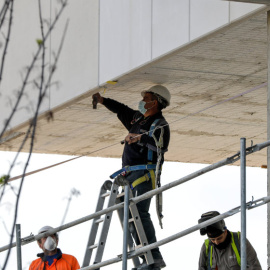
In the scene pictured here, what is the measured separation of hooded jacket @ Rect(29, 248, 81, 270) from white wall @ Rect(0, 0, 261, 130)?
7.06ft

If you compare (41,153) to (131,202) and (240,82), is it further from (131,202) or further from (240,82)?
(131,202)

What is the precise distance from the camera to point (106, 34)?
10.6 metres

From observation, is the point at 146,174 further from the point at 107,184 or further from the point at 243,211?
the point at 243,211

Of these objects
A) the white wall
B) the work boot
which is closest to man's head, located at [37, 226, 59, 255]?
the work boot

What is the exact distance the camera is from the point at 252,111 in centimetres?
1248

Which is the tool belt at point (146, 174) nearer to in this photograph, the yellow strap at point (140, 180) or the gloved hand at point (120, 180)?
the yellow strap at point (140, 180)

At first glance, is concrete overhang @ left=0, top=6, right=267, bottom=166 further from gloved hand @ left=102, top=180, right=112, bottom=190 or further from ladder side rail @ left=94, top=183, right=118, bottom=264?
gloved hand @ left=102, top=180, right=112, bottom=190

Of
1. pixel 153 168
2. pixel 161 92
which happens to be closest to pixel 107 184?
pixel 153 168

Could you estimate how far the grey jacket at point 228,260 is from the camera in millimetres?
8352

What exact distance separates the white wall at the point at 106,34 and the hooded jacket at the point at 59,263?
2.15m

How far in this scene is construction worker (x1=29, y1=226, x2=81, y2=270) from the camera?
10.4 metres

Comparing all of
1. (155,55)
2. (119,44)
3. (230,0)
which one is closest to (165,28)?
(155,55)

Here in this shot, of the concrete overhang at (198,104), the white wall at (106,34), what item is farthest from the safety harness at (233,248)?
the white wall at (106,34)

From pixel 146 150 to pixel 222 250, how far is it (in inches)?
62.7
